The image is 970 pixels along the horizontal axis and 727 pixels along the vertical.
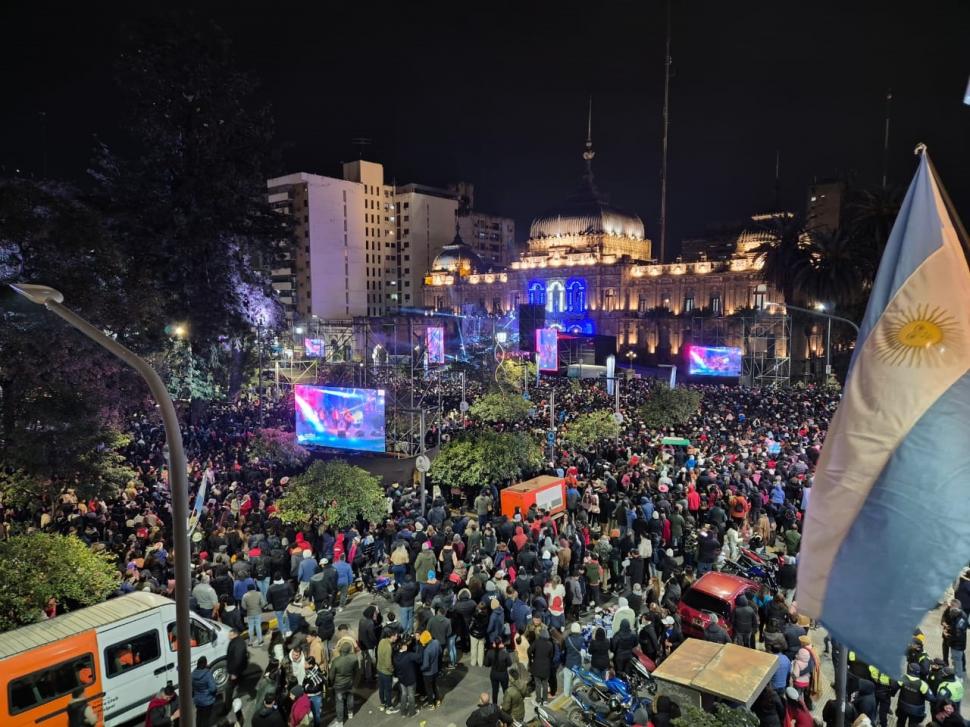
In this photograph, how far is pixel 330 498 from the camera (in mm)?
14602

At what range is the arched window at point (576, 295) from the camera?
75.6 metres

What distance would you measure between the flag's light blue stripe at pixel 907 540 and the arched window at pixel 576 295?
7113 cm

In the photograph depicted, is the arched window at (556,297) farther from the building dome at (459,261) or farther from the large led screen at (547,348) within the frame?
the large led screen at (547,348)

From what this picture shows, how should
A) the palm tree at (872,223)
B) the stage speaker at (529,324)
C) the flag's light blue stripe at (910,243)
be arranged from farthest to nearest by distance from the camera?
the stage speaker at (529,324)
the palm tree at (872,223)
the flag's light blue stripe at (910,243)

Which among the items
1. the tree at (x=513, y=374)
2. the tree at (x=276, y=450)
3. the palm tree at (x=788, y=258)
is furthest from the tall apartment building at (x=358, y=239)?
the tree at (x=276, y=450)

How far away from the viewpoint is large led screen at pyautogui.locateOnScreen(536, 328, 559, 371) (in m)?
40.3

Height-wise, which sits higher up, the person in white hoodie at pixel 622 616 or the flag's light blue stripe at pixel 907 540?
the flag's light blue stripe at pixel 907 540

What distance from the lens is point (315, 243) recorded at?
9444 cm

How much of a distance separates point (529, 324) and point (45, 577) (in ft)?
135

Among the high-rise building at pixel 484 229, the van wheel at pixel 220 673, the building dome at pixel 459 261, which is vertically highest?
the high-rise building at pixel 484 229

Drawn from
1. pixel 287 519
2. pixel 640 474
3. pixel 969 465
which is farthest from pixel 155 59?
pixel 969 465

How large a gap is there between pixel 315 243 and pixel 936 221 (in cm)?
9513

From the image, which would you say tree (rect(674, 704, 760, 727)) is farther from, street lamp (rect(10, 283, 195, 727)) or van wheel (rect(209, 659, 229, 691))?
van wheel (rect(209, 659, 229, 691))

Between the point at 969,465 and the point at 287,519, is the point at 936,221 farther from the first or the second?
the point at 287,519
